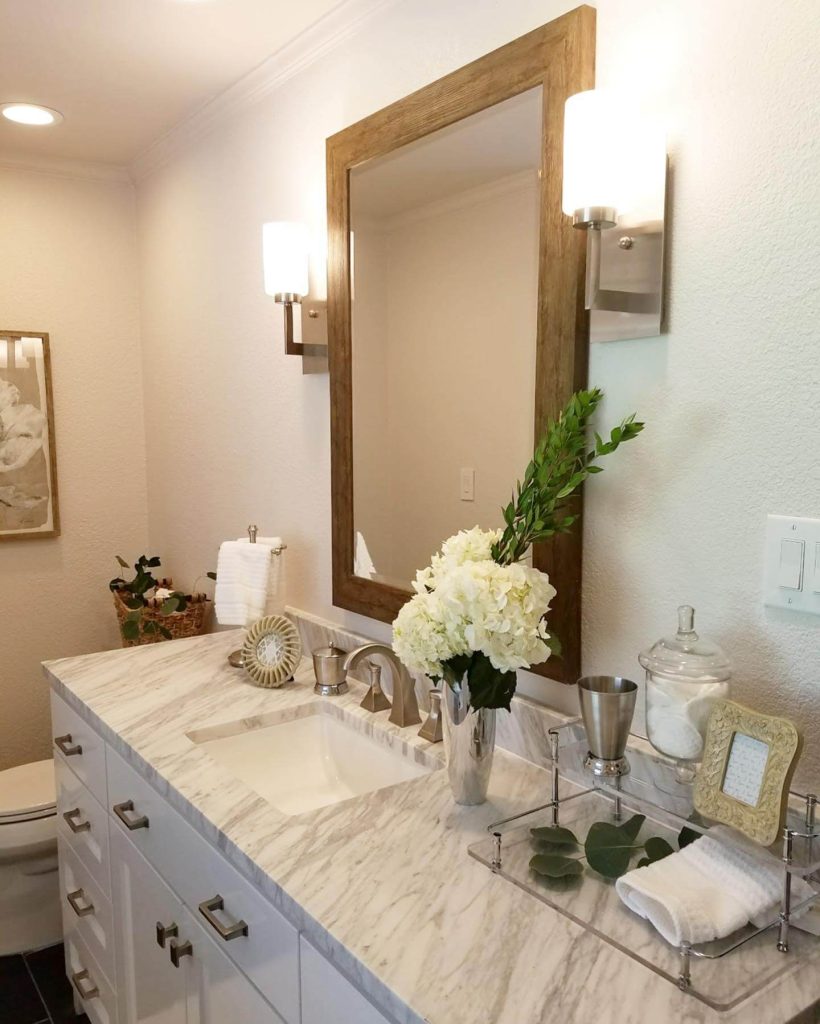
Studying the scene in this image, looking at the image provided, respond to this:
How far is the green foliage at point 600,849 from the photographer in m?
1.05

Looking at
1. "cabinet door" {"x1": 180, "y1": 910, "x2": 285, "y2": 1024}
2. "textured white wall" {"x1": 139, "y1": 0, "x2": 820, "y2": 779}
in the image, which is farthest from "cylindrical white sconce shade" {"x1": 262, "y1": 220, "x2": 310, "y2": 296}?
"cabinet door" {"x1": 180, "y1": 910, "x2": 285, "y2": 1024}

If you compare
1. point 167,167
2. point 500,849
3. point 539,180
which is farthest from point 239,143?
point 500,849

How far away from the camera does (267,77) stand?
7.09 ft

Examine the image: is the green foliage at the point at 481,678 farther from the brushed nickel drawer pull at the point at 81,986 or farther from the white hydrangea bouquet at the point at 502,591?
the brushed nickel drawer pull at the point at 81,986

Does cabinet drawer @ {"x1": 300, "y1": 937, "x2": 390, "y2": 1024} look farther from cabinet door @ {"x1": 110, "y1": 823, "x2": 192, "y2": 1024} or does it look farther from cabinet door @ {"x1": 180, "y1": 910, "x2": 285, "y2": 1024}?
cabinet door @ {"x1": 110, "y1": 823, "x2": 192, "y2": 1024}

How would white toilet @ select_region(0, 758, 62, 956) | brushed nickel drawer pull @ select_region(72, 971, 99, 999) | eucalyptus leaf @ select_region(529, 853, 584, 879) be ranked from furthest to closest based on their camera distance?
white toilet @ select_region(0, 758, 62, 956) < brushed nickel drawer pull @ select_region(72, 971, 99, 999) < eucalyptus leaf @ select_region(529, 853, 584, 879)

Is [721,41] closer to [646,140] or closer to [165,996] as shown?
[646,140]

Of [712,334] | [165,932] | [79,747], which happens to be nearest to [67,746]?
[79,747]

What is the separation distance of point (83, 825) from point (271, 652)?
22.7 inches

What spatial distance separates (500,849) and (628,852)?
0.17m

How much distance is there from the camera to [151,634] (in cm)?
260

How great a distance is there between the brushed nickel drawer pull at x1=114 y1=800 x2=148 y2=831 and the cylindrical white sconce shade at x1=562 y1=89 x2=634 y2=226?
50.5 inches

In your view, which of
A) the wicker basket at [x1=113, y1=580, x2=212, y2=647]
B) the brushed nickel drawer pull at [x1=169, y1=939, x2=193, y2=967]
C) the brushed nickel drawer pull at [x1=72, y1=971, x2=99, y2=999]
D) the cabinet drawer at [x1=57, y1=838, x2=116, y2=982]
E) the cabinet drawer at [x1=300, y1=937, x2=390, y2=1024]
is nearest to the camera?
the cabinet drawer at [x1=300, y1=937, x2=390, y2=1024]

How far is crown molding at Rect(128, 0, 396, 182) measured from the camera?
185cm
